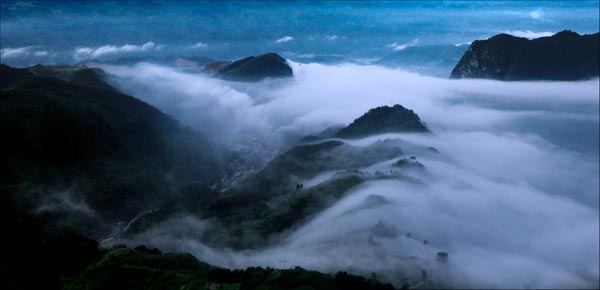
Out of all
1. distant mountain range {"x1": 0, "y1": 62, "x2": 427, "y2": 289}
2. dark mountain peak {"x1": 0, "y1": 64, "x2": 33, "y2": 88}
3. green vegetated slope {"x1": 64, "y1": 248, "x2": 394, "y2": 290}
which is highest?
dark mountain peak {"x1": 0, "y1": 64, "x2": 33, "y2": 88}

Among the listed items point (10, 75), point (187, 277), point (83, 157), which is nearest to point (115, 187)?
point (83, 157)

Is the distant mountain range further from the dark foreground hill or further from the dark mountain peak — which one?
the dark mountain peak

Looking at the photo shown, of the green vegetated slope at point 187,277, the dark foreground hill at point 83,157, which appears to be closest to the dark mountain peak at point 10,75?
the dark foreground hill at point 83,157

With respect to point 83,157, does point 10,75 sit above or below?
above

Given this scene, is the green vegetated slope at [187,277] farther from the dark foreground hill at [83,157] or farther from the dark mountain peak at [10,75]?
the dark mountain peak at [10,75]

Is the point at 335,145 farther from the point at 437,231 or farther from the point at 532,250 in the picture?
the point at 532,250

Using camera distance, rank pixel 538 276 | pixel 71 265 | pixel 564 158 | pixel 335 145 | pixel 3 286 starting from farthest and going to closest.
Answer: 1. pixel 335 145
2. pixel 564 158
3. pixel 71 265
4. pixel 3 286
5. pixel 538 276

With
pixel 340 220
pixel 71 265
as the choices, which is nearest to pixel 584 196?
pixel 340 220

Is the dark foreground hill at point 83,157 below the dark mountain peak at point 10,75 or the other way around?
below

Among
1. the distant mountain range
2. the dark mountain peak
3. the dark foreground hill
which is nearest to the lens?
the distant mountain range

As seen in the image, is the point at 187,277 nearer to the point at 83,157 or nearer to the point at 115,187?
the point at 115,187

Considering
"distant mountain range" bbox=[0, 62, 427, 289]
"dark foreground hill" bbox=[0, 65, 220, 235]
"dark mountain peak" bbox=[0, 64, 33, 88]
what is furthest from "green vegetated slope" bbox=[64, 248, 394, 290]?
"dark mountain peak" bbox=[0, 64, 33, 88]
